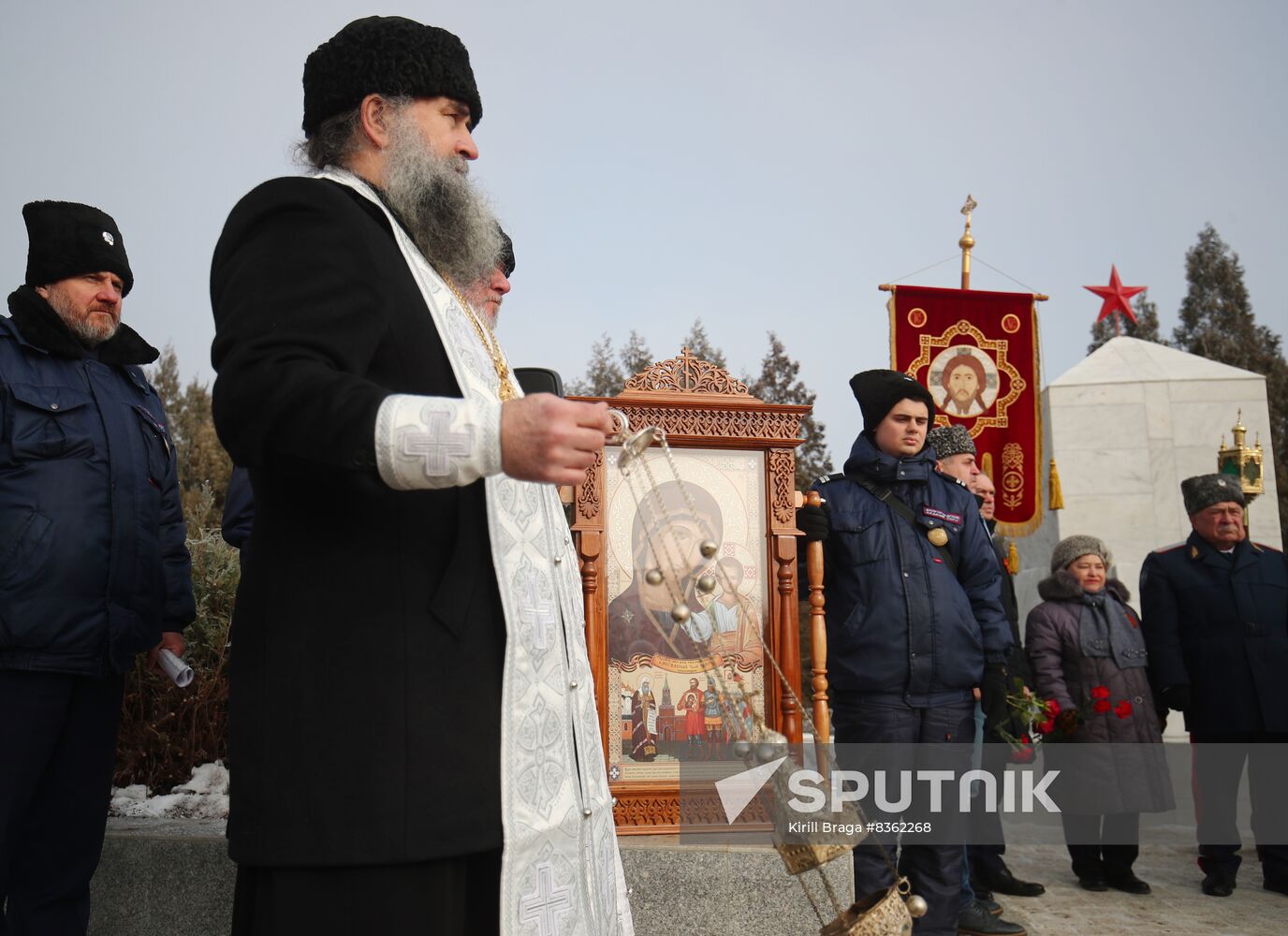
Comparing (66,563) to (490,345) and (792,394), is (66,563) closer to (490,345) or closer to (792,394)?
(490,345)

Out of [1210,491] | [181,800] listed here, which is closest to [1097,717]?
[1210,491]

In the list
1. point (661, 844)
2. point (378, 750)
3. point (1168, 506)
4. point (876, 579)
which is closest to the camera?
point (378, 750)

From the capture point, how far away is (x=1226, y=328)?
3164 centimetres

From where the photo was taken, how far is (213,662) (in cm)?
402

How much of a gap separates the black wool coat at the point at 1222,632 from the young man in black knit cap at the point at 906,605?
6.62 feet

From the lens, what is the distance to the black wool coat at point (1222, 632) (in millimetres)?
5812

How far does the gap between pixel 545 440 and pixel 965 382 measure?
301 inches

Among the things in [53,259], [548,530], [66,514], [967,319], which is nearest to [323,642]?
[548,530]

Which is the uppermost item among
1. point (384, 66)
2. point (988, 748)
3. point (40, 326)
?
point (384, 66)

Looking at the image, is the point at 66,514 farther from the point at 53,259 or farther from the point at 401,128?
the point at 401,128

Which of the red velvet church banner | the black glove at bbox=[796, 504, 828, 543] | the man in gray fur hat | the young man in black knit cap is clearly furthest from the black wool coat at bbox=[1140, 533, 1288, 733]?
the black glove at bbox=[796, 504, 828, 543]

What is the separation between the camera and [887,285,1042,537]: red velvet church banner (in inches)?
331

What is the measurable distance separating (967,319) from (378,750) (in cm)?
773

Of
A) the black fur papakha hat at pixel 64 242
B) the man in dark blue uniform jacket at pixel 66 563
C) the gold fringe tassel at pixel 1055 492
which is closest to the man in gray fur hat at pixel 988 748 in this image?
the gold fringe tassel at pixel 1055 492
